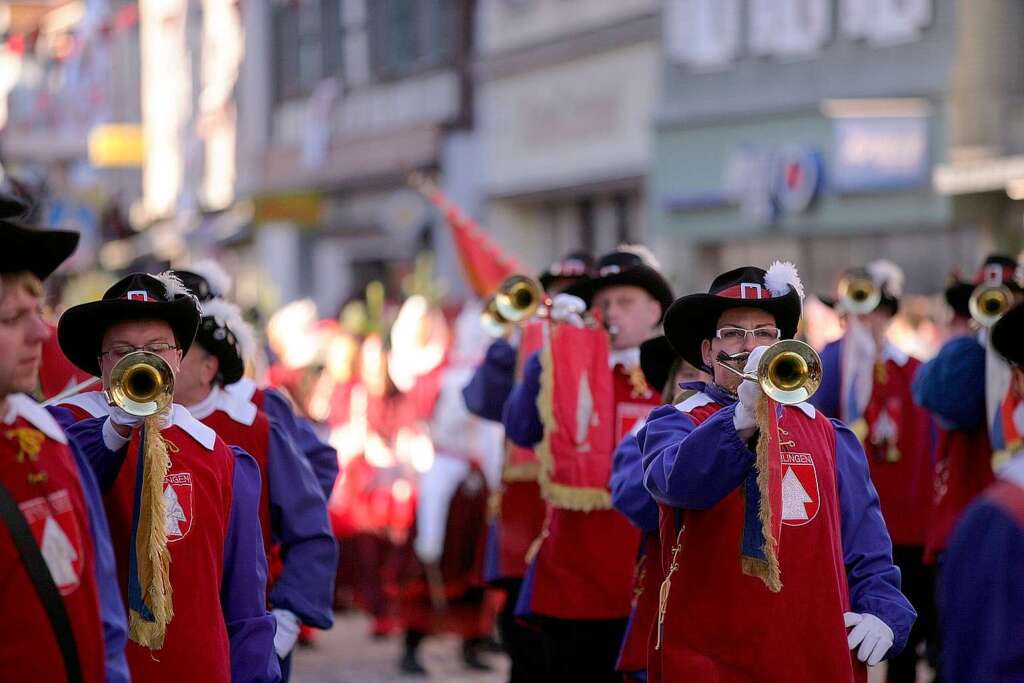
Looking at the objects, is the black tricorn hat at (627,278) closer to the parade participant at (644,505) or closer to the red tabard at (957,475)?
the parade participant at (644,505)

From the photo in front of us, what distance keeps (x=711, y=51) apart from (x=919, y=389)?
12671 millimetres

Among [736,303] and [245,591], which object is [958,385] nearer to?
[736,303]

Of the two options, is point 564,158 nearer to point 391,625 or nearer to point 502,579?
point 391,625

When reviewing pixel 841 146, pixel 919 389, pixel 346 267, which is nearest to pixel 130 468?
pixel 919 389

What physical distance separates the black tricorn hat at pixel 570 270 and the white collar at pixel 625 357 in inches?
51.1

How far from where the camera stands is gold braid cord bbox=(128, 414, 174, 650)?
4742mm

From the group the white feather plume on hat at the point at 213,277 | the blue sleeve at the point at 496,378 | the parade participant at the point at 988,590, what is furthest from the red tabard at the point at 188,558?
the blue sleeve at the point at 496,378

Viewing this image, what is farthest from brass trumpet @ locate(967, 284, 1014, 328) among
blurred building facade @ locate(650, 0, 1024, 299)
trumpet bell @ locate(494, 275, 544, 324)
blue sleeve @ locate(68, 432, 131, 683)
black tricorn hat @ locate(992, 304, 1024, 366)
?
blurred building facade @ locate(650, 0, 1024, 299)

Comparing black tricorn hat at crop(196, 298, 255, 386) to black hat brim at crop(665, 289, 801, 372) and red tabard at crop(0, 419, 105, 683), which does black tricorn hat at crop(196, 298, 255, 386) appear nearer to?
black hat brim at crop(665, 289, 801, 372)

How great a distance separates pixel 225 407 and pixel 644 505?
55.4 inches

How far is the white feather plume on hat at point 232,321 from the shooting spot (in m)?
6.30

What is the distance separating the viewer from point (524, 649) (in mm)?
7922

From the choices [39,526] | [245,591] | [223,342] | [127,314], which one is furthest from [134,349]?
[39,526]

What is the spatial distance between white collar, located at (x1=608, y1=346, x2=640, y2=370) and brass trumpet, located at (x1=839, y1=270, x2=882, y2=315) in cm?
240
